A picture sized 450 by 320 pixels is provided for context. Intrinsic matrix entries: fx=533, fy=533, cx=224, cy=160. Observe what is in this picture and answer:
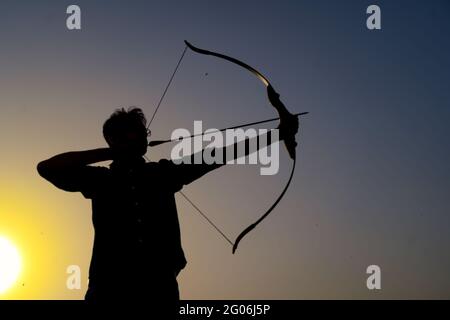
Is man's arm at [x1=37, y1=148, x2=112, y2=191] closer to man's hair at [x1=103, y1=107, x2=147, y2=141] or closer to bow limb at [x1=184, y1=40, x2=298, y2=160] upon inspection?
man's hair at [x1=103, y1=107, x2=147, y2=141]

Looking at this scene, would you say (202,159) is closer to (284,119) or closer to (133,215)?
(133,215)

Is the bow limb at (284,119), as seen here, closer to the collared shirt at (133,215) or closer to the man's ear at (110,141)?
the collared shirt at (133,215)

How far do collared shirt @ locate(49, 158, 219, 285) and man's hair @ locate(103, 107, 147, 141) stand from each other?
0.14m

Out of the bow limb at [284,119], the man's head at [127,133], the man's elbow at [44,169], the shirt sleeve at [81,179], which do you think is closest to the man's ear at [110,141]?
the man's head at [127,133]

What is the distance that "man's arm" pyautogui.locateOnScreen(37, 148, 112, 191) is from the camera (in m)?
2.23

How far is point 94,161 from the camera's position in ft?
7.61

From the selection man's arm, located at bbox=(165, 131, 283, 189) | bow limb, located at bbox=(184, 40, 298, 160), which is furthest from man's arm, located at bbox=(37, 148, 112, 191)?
bow limb, located at bbox=(184, 40, 298, 160)

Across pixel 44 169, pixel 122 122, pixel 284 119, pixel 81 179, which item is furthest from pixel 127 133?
pixel 284 119

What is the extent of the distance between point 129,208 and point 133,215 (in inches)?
1.4

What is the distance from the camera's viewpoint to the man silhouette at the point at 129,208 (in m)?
2.02

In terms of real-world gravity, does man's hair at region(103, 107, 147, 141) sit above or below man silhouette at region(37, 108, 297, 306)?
above

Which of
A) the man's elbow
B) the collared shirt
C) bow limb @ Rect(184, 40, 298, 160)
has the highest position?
bow limb @ Rect(184, 40, 298, 160)
